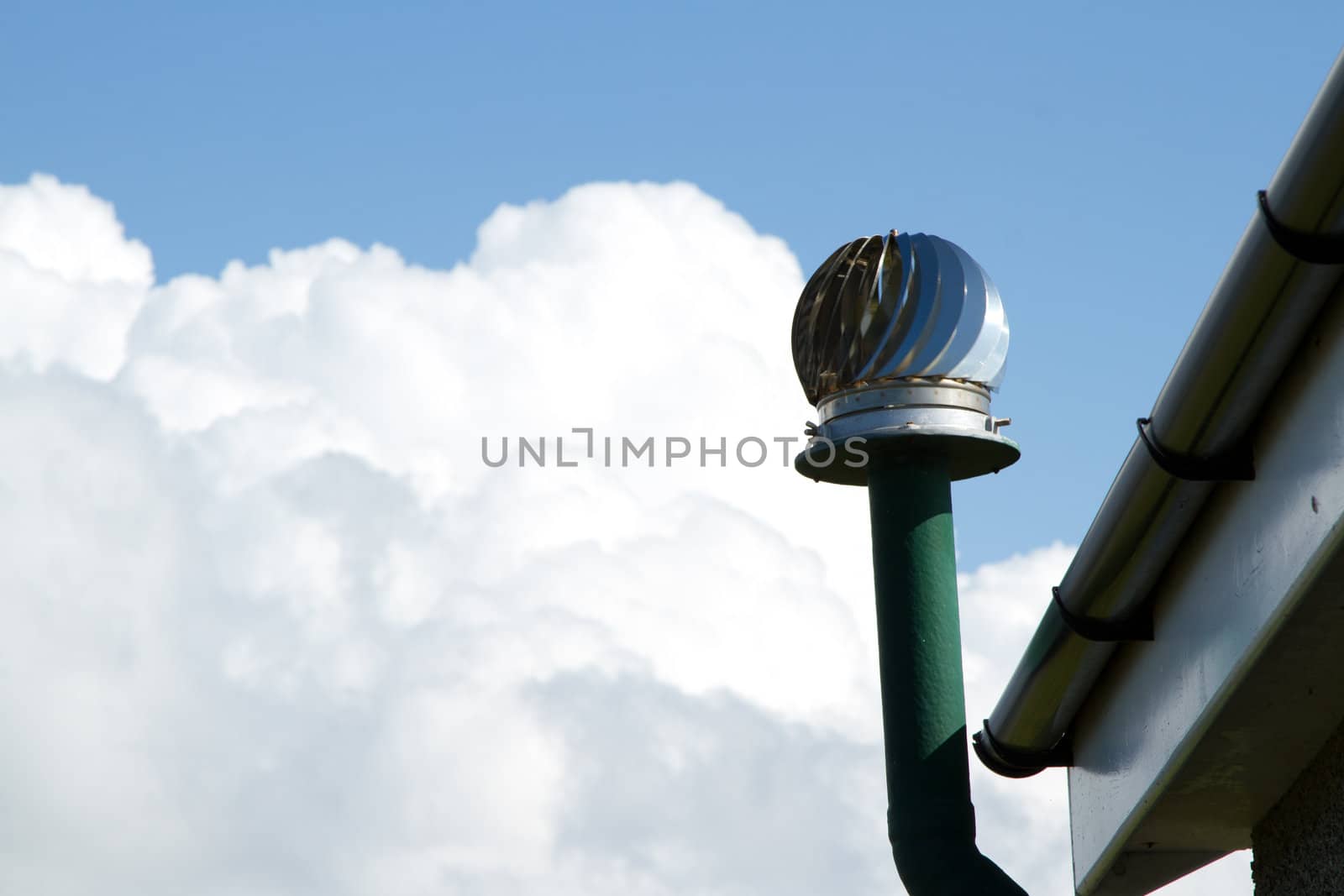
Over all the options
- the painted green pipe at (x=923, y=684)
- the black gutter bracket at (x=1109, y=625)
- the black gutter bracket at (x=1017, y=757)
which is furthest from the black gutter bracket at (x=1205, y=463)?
the painted green pipe at (x=923, y=684)

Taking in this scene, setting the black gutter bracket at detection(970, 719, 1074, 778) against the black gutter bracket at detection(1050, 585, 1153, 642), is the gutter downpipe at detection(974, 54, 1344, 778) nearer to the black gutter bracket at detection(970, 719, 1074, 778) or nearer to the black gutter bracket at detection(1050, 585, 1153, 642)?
the black gutter bracket at detection(1050, 585, 1153, 642)

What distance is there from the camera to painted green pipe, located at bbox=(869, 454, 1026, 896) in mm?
6352

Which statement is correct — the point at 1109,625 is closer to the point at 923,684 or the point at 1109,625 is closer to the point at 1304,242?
the point at 1304,242

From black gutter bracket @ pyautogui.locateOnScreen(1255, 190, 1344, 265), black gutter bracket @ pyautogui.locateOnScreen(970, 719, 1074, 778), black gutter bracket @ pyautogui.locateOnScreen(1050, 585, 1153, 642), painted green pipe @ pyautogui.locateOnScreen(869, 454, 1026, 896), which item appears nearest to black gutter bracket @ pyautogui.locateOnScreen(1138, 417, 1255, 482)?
black gutter bracket @ pyautogui.locateOnScreen(1255, 190, 1344, 265)

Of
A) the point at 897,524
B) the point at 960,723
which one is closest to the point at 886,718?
the point at 960,723

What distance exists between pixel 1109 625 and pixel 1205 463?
0.99 metres

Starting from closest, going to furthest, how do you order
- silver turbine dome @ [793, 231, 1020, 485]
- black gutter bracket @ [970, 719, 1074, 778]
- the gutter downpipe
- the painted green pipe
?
the gutter downpipe
black gutter bracket @ [970, 719, 1074, 778]
the painted green pipe
silver turbine dome @ [793, 231, 1020, 485]

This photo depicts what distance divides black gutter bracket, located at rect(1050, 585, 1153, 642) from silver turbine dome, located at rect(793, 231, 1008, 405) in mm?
2190

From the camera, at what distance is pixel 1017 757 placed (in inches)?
231

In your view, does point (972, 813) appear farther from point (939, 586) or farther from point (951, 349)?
point (951, 349)

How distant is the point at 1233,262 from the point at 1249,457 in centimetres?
58

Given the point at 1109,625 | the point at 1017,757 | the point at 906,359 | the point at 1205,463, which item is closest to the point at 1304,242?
the point at 1205,463

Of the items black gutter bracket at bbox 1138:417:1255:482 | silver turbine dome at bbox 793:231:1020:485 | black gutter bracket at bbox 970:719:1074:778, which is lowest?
black gutter bracket at bbox 1138:417:1255:482

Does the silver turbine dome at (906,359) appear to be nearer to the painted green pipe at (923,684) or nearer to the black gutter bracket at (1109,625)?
the painted green pipe at (923,684)
